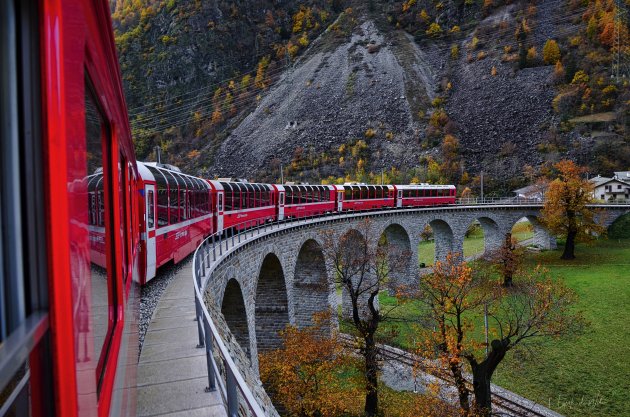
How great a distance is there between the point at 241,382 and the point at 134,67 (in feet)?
396

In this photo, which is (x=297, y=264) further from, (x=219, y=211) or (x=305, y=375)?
(x=219, y=211)

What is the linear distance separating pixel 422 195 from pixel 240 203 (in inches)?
941

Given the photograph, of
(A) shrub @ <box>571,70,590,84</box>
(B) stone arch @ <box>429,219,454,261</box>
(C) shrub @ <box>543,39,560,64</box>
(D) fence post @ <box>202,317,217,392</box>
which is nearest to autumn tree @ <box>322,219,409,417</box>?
(B) stone arch @ <box>429,219,454,261</box>

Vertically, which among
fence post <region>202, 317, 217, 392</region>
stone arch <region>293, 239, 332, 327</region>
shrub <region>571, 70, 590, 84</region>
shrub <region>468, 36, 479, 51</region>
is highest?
shrub <region>468, 36, 479, 51</region>

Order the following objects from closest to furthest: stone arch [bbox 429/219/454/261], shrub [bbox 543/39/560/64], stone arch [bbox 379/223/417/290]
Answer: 1. stone arch [bbox 379/223/417/290]
2. stone arch [bbox 429/219/454/261]
3. shrub [bbox 543/39/560/64]

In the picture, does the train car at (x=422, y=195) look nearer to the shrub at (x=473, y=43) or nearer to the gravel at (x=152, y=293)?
the gravel at (x=152, y=293)

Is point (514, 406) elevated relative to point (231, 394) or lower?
lower

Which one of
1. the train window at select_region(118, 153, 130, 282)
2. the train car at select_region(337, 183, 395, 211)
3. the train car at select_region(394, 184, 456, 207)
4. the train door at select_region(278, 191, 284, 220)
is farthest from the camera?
the train car at select_region(394, 184, 456, 207)

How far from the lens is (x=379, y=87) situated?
3292 inches

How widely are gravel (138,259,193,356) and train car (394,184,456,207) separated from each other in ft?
85.8

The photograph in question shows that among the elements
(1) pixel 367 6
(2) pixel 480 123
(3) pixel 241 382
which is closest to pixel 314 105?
(2) pixel 480 123

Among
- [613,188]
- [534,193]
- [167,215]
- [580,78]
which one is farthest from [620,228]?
[167,215]

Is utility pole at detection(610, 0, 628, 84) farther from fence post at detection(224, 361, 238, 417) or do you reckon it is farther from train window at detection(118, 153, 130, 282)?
fence post at detection(224, 361, 238, 417)

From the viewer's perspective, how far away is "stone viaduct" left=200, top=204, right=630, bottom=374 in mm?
15055
